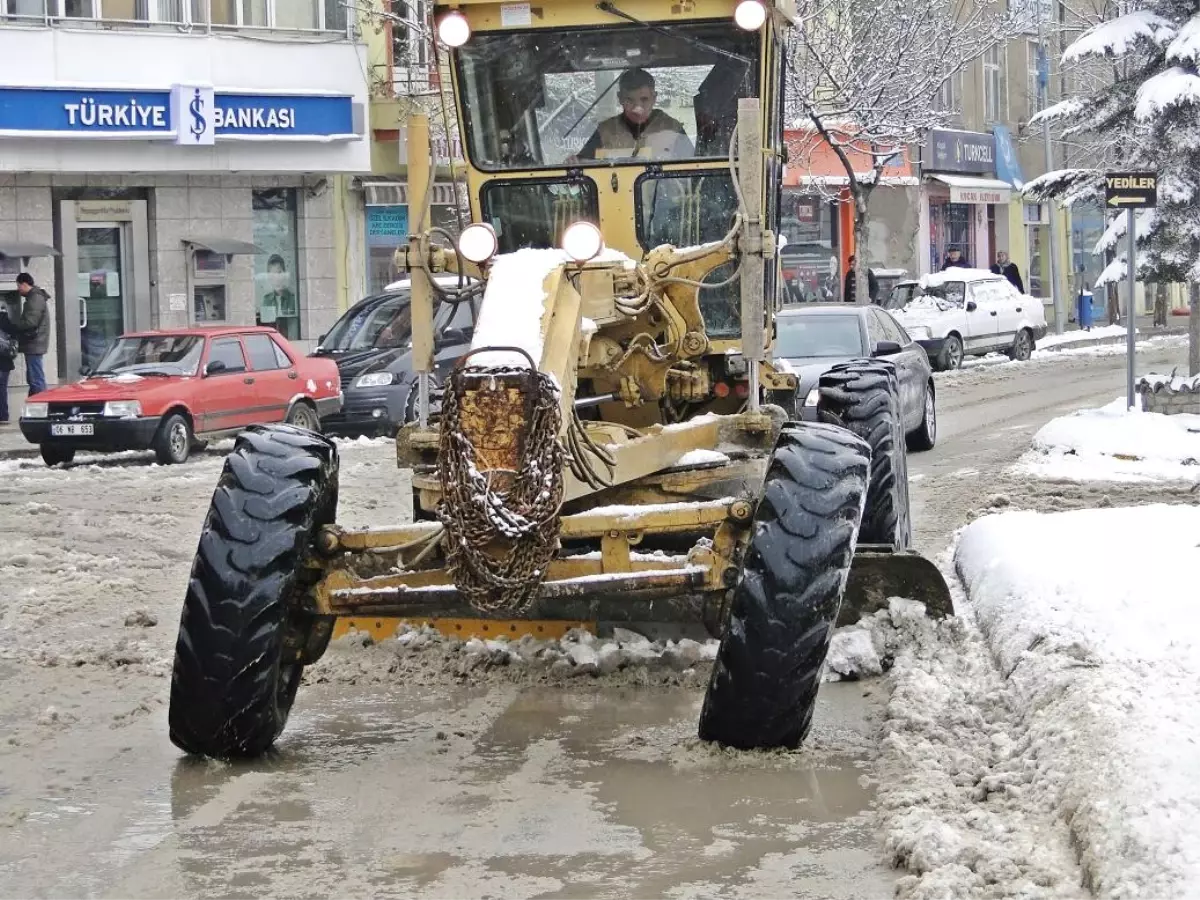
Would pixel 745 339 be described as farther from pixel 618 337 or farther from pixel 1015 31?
pixel 1015 31

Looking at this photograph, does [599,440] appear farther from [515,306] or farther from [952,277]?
[952,277]

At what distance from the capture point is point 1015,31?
39.5 metres

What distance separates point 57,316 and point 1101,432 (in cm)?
1595

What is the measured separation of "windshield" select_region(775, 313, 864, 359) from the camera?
18.9 m

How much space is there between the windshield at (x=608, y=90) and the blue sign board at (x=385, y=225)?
24.4 meters

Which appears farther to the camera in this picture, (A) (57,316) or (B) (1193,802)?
(A) (57,316)

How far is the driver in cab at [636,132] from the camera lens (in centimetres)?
941

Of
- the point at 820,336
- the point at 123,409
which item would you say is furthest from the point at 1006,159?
the point at 123,409

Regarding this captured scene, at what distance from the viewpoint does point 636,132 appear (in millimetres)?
9508

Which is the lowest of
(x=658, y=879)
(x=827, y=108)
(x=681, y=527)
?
(x=658, y=879)

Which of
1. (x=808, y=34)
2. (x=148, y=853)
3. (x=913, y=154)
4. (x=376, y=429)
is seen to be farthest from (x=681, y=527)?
(x=913, y=154)

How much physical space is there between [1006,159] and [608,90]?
4342cm

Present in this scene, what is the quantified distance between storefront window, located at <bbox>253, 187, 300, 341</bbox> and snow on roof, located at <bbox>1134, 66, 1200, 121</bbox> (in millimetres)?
14487

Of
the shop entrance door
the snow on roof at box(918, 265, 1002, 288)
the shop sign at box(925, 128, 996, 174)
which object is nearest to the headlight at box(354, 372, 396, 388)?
the shop entrance door
